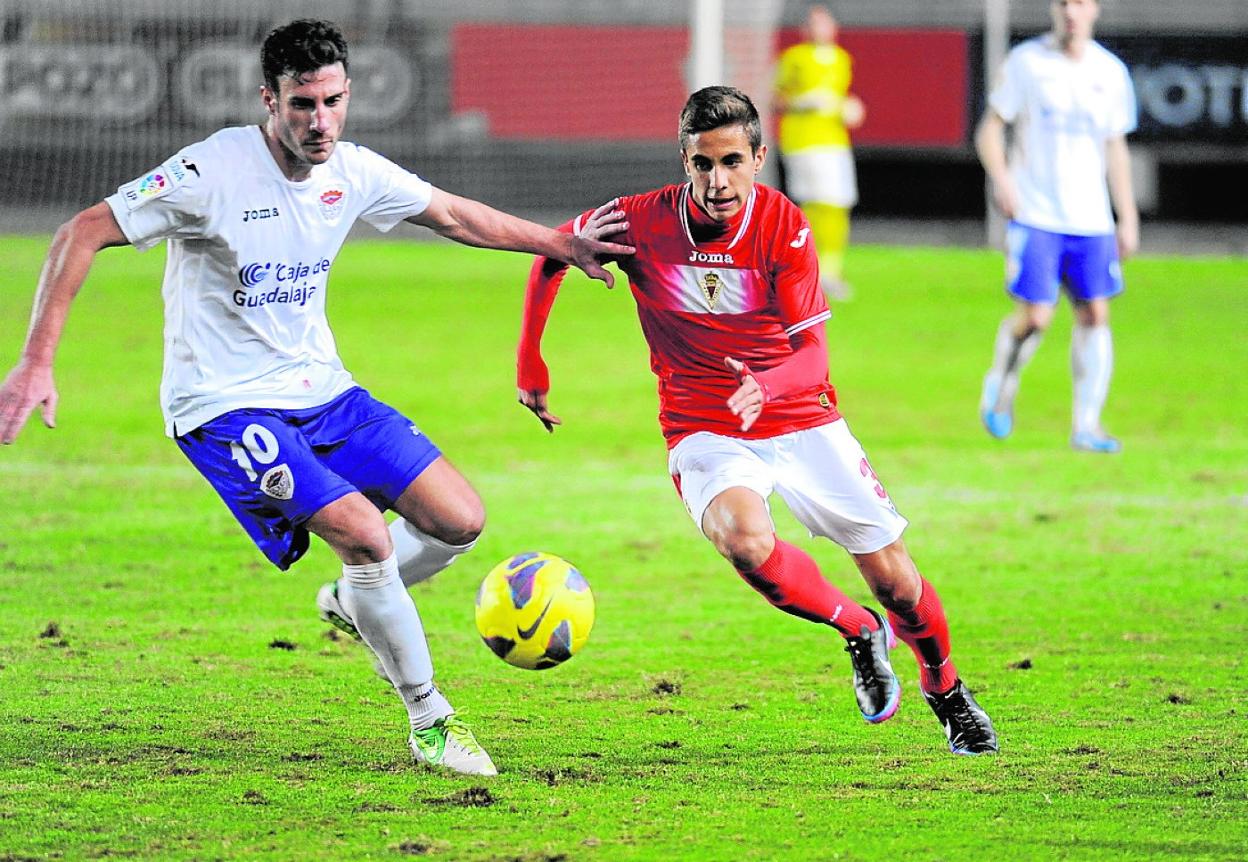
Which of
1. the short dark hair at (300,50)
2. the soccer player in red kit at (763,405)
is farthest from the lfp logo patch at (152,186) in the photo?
the soccer player in red kit at (763,405)

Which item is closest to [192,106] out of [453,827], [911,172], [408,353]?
[408,353]

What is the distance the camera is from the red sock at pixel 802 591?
5.04m

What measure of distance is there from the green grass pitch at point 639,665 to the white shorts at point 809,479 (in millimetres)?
626

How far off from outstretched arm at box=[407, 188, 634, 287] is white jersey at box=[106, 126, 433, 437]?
34cm

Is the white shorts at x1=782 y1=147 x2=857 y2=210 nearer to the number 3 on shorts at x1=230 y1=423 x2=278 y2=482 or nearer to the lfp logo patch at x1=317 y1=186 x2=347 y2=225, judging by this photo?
the lfp logo patch at x1=317 y1=186 x2=347 y2=225

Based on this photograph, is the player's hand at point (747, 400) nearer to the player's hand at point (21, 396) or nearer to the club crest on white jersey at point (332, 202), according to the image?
the club crest on white jersey at point (332, 202)

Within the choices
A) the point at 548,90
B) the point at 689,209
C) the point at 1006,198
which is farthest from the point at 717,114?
the point at 548,90

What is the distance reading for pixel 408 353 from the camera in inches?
553

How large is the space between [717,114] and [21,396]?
2027 millimetres

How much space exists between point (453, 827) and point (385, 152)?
16.2 meters

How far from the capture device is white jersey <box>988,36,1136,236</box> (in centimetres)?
1012

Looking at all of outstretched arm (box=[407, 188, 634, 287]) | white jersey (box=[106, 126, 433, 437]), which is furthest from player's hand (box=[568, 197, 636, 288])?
white jersey (box=[106, 126, 433, 437])

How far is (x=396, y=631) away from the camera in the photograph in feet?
16.1

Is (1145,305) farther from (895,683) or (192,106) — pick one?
(895,683)
